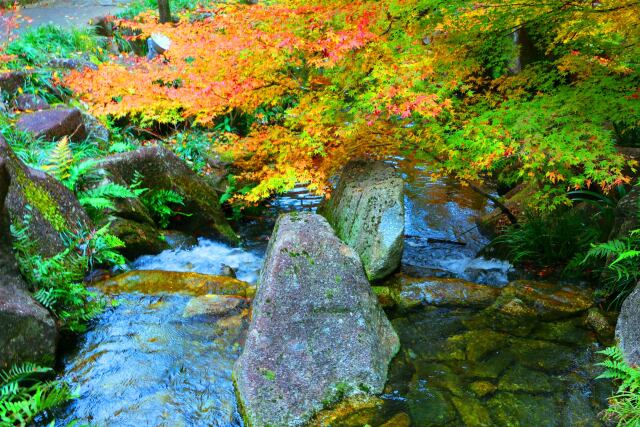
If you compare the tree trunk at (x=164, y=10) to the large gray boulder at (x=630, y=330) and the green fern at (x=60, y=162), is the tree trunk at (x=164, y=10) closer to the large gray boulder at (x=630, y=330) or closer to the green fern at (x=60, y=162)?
the green fern at (x=60, y=162)

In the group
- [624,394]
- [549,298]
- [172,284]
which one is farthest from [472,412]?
[172,284]

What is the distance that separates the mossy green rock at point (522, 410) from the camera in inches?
141

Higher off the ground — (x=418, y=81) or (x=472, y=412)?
(x=418, y=81)

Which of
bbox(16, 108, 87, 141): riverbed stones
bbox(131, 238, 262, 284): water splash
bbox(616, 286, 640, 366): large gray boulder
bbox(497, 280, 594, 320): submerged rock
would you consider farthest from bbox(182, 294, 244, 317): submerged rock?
bbox(16, 108, 87, 141): riverbed stones

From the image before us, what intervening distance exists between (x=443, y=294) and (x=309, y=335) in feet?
7.41

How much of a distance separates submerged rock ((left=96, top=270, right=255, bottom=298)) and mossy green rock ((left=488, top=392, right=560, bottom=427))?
2.88 meters

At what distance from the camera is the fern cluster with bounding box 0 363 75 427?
3305 mm

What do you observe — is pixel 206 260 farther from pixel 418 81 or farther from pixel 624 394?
pixel 624 394

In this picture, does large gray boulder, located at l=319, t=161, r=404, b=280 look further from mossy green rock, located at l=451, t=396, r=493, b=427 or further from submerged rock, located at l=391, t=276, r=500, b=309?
mossy green rock, located at l=451, t=396, r=493, b=427

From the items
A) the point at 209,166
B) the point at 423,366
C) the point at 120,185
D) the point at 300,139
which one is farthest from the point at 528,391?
the point at 209,166

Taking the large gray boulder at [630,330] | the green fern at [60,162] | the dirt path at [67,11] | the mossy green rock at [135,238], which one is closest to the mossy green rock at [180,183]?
the green fern at [60,162]

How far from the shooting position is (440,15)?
5699mm

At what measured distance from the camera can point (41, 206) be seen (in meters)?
5.01

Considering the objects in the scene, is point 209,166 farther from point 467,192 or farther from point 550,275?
point 550,275
